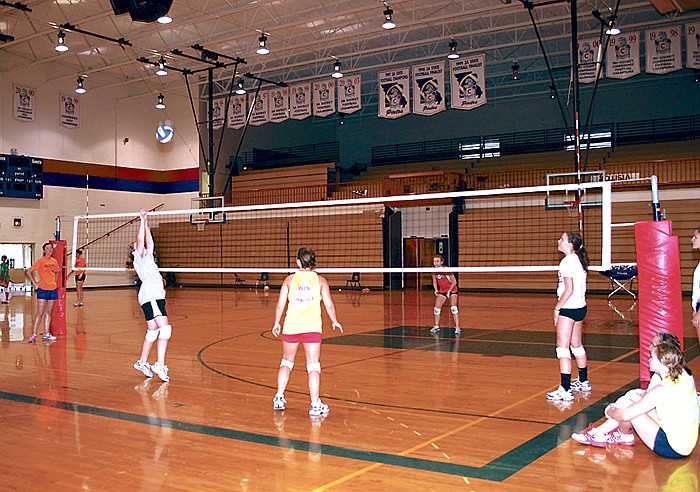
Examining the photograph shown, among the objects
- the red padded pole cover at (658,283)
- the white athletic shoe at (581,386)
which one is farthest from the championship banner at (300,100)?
the white athletic shoe at (581,386)

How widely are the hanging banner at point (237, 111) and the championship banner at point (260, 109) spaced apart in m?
0.44

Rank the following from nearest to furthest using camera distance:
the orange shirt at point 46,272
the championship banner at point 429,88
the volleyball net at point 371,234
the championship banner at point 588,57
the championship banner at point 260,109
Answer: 1. the orange shirt at point 46,272
2. the championship banner at point 588,57
3. the championship banner at point 429,88
4. the volleyball net at point 371,234
5. the championship banner at point 260,109

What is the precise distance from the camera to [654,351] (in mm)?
4645

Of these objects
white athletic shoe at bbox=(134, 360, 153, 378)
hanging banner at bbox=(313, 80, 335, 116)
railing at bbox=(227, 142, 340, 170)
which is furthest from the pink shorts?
railing at bbox=(227, 142, 340, 170)

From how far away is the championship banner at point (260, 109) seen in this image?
24.0m

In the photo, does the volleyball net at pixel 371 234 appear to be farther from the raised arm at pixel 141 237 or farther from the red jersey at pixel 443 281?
the raised arm at pixel 141 237

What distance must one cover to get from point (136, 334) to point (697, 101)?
23.0m

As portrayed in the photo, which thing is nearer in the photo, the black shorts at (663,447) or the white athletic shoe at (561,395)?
the black shorts at (663,447)

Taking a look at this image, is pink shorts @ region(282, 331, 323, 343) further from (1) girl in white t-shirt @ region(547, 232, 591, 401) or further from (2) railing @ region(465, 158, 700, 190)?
(2) railing @ region(465, 158, 700, 190)

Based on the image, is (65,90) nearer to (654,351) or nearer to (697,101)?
(697,101)

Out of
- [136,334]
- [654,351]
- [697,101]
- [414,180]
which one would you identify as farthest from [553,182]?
[654,351]

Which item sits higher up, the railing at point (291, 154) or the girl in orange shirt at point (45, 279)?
the railing at point (291, 154)

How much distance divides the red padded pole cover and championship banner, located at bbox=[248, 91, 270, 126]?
1895 cm

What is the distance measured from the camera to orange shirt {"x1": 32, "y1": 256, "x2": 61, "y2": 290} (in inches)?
417
